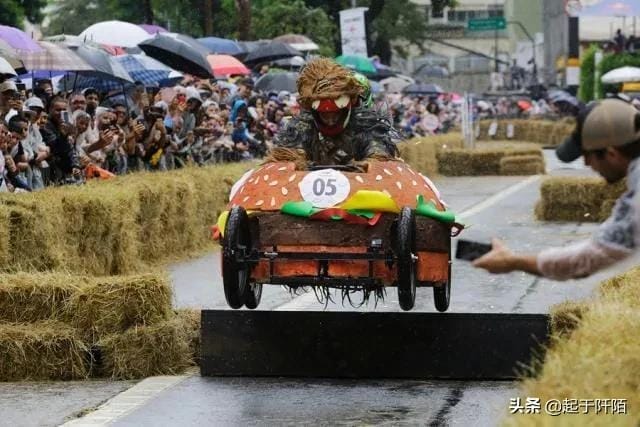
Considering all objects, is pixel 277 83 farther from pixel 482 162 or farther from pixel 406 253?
pixel 406 253

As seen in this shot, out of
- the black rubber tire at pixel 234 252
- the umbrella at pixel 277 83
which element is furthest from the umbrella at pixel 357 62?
the black rubber tire at pixel 234 252

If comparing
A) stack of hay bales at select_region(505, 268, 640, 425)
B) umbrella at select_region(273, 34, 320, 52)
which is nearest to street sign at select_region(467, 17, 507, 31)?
umbrella at select_region(273, 34, 320, 52)

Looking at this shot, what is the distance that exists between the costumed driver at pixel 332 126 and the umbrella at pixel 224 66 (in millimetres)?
19809

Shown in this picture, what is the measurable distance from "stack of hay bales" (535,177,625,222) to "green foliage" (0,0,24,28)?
1732 centimetres

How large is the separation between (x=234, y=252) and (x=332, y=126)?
71.2 inches

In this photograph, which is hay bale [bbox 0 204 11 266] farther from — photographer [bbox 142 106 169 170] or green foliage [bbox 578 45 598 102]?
green foliage [bbox 578 45 598 102]

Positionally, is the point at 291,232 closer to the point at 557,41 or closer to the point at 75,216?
the point at 75,216

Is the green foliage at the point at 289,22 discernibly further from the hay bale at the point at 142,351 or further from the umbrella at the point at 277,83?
the hay bale at the point at 142,351

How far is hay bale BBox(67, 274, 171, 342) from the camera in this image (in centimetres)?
1203

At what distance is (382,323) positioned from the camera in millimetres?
11695

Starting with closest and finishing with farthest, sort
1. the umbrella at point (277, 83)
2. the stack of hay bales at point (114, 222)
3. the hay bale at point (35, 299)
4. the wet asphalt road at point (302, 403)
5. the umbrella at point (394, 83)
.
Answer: the wet asphalt road at point (302, 403), the hay bale at point (35, 299), the stack of hay bales at point (114, 222), the umbrella at point (277, 83), the umbrella at point (394, 83)

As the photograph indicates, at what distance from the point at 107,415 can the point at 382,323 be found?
210 centimetres

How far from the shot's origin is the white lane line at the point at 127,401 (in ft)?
33.9

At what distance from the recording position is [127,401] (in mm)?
11078
